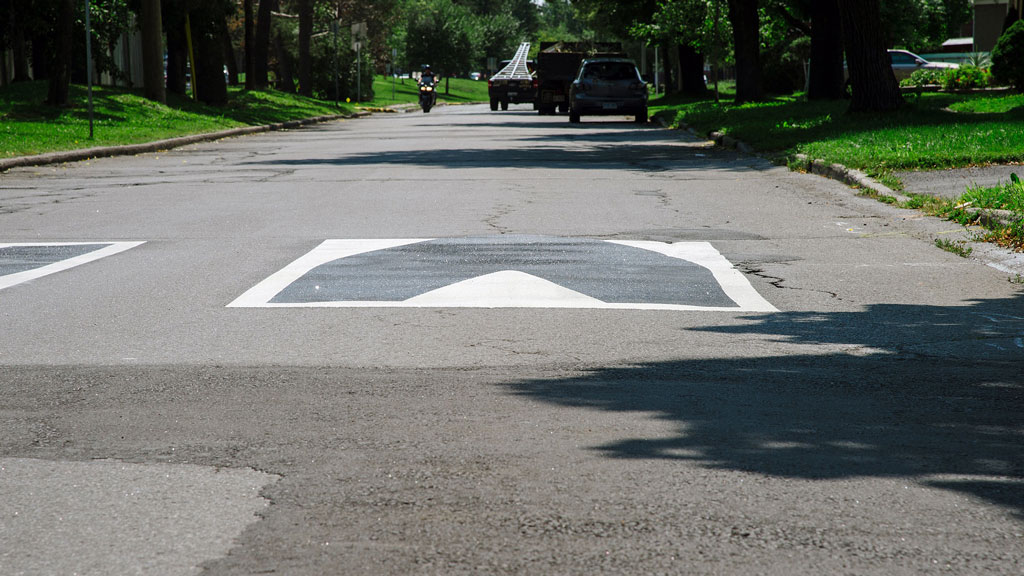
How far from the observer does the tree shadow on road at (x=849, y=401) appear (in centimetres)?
411

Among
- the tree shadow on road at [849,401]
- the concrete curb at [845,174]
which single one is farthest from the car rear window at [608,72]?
the tree shadow on road at [849,401]

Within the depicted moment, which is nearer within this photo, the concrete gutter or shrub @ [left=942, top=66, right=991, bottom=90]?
the concrete gutter

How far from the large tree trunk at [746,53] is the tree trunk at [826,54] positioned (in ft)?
8.31

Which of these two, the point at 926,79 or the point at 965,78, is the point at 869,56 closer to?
the point at 965,78

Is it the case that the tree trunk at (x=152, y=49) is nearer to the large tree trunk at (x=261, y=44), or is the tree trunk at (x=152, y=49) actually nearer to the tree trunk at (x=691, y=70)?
the large tree trunk at (x=261, y=44)

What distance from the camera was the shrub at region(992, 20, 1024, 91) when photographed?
27.8m

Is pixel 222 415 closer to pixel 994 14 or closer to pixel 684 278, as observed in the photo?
pixel 684 278

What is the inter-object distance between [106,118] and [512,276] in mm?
21474

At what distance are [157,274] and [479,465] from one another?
491 centimetres

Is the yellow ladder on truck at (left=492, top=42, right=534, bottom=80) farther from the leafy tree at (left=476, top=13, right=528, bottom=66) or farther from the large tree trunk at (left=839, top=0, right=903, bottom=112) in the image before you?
the leafy tree at (left=476, top=13, right=528, bottom=66)

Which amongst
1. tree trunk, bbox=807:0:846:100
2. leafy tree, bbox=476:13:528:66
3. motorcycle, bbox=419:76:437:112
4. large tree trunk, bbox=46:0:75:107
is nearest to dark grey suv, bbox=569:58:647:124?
tree trunk, bbox=807:0:846:100

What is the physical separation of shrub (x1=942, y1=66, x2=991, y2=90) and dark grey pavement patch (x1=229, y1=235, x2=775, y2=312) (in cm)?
2772

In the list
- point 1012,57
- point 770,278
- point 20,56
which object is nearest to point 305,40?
point 20,56

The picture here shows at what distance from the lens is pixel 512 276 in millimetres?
8078
